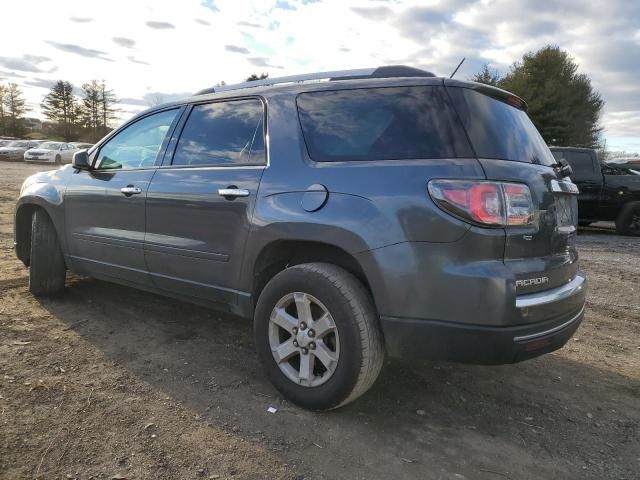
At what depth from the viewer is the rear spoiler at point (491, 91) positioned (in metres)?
2.67

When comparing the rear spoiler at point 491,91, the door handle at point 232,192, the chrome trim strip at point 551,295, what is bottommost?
the chrome trim strip at point 551,295

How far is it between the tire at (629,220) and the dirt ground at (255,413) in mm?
7394

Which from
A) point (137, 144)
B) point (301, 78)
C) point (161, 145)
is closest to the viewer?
point (301, 78)

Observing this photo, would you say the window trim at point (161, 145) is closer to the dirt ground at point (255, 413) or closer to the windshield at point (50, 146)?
the dirt ground at point (255, 413)

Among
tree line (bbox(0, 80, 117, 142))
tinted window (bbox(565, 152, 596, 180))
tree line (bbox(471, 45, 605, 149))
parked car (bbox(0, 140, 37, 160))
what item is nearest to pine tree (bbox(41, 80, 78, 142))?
tree line (bbox(0, 80, 117, 142))

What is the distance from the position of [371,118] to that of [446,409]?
1699 millimetres

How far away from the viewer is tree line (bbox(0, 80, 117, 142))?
199ft

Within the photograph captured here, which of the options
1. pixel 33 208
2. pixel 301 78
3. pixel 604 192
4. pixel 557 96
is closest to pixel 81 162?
pixel 33 208

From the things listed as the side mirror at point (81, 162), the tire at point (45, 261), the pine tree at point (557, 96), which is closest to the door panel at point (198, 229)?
the side mirror at point (81, 162)

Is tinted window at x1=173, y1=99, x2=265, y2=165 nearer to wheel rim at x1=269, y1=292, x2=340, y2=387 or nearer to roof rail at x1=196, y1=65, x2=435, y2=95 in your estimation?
roof rail at x1=196, y1=65, x2=435, y2=95

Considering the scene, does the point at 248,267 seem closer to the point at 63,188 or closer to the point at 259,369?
the point at 259,369

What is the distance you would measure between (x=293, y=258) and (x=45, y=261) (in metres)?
2.65

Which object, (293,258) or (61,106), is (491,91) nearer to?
(293,258)

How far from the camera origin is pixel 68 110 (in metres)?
63.0
